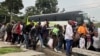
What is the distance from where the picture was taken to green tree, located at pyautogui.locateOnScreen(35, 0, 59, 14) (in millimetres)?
73375

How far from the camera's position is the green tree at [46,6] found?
2889 inches

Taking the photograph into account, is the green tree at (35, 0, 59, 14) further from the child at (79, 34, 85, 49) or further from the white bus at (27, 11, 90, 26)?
the child at (79, 34, 85, 49)

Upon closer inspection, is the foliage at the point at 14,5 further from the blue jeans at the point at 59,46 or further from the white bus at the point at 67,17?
the blue jeans at the point at 59,46

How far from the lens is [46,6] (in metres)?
75.9

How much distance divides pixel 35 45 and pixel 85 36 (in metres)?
2.91

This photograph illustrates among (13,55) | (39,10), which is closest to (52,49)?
(13,55)

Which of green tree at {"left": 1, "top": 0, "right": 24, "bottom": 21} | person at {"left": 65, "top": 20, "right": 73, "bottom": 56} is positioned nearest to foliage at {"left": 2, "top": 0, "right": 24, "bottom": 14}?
green tree at {"left": 1, "top": 0, "right": 24, "bottom": 21}

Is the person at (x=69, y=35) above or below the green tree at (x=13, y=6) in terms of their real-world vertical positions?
below

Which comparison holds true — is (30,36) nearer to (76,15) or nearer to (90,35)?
(90,35)

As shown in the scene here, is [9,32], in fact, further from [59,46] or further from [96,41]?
[96,41]

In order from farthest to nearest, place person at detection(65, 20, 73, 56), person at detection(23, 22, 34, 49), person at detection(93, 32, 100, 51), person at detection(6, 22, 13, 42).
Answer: person at detection(6, 22, 13, 42)
person at detection(23, 22, 34, 49)
person at detection(93, 32, 100, 51)
person at detection(65, 20, 73, 56)

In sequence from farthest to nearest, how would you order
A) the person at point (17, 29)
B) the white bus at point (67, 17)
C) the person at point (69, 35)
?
the white bus at point (67, 17), the person at point (17, 29), the person at point (69, 35)

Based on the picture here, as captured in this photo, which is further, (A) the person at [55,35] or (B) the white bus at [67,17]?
(B) the white bus at [67,17]

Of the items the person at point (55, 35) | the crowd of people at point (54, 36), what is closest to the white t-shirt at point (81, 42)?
the crowd of people at point (54, 36)
